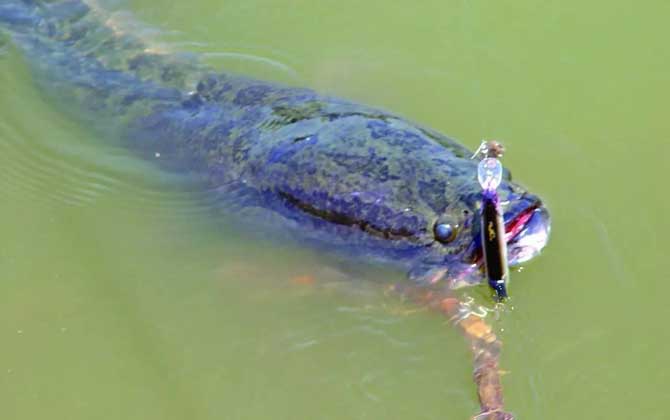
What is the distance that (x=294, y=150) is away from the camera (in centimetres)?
362

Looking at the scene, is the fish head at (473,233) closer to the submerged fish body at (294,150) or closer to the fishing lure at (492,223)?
the submerged fish body at (294,150)

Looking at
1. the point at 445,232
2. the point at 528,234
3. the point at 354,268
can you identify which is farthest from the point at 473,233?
the point at 354,268

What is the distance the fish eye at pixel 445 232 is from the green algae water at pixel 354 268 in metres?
0.29

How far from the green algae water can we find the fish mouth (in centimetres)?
22

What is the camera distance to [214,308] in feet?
11.7

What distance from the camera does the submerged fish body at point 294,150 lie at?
3.24 metres

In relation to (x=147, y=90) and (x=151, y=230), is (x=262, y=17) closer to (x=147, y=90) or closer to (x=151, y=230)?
(x=147, y=90)

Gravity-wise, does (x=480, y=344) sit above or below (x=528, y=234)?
below

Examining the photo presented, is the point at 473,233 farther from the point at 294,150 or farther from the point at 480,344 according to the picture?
the point at 294,150

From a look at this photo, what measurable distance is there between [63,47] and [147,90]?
0.77m

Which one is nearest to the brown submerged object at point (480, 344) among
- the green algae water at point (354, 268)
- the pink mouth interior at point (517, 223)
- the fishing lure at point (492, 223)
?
the green algae water at point (354, 268)

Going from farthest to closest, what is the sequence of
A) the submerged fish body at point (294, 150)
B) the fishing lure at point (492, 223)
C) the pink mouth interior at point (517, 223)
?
the submerged fish body at point (294, 150)
the pink mouth interior at point (517, 223)
the fishing lure at point (492, 223)

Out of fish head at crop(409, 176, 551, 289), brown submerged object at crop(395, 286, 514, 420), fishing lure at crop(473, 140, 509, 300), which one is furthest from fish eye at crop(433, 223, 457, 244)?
brown submerged object at crop(395, 286, 514, 420)

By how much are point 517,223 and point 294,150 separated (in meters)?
1.04
